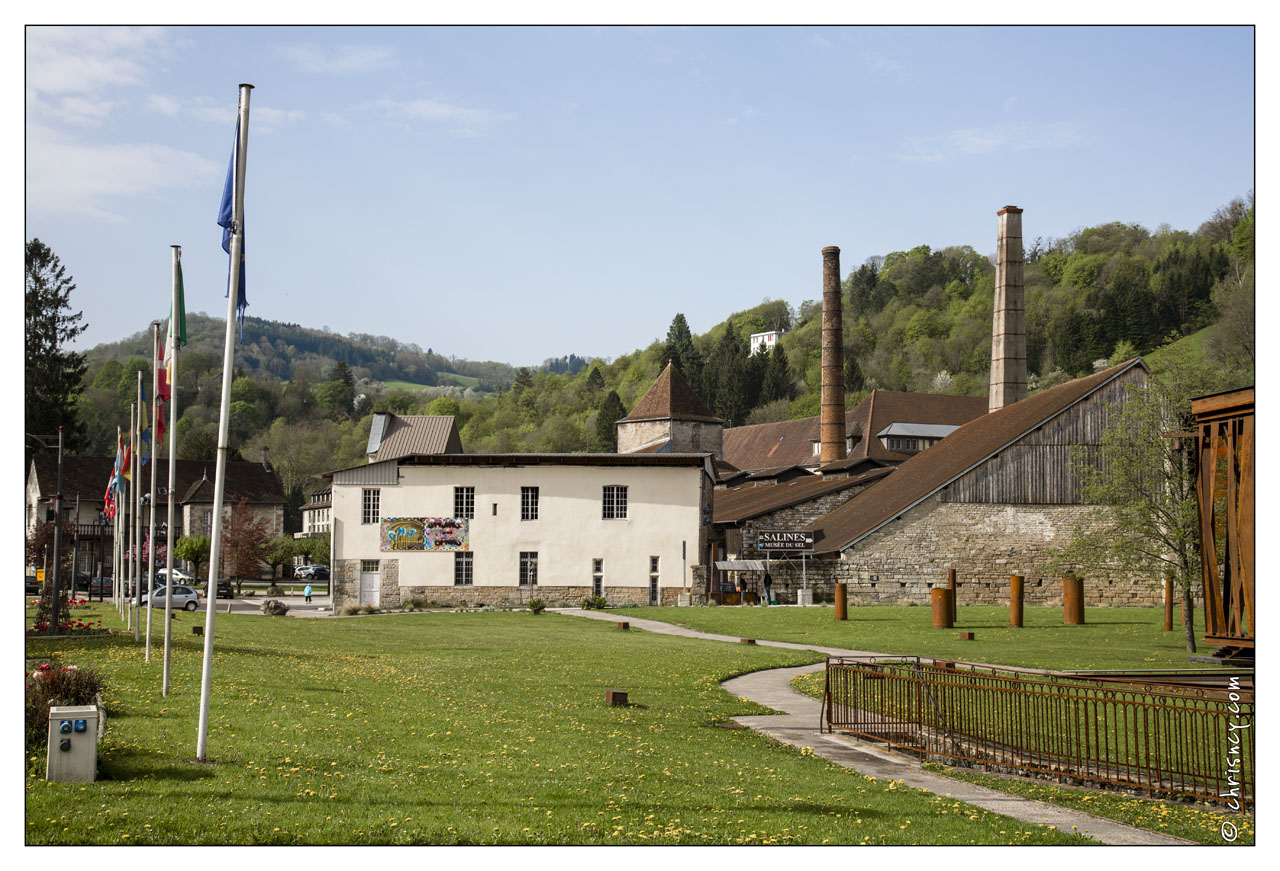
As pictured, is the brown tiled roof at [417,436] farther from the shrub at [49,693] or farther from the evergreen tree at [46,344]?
the shrub at [49,693]

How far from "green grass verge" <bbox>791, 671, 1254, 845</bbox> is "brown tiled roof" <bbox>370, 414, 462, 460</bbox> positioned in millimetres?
69794

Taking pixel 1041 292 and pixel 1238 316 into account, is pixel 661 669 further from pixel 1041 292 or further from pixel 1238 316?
pixel 1041 292

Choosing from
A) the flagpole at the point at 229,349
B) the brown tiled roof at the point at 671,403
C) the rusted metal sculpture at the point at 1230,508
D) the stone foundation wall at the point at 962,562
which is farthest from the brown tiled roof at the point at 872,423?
the flagpole at the point at 229,349

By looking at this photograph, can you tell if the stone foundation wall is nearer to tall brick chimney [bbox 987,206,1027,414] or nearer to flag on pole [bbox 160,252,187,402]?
tall brick chimney [bbox 987,206,1027,414]

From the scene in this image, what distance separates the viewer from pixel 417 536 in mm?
49219

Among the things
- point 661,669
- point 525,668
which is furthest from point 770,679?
point 525,668

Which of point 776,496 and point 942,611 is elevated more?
point 776,496

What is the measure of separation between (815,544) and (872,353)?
96865mm

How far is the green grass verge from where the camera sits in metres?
10.2

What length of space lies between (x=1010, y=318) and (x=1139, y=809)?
197 feet

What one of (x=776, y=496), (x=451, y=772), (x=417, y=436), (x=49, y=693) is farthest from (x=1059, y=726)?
(x=417, y=436)

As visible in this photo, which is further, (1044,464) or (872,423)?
(872,423)

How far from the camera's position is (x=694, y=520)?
4938 cm

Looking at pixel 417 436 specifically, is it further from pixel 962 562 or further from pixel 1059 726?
pixel 1059 726
